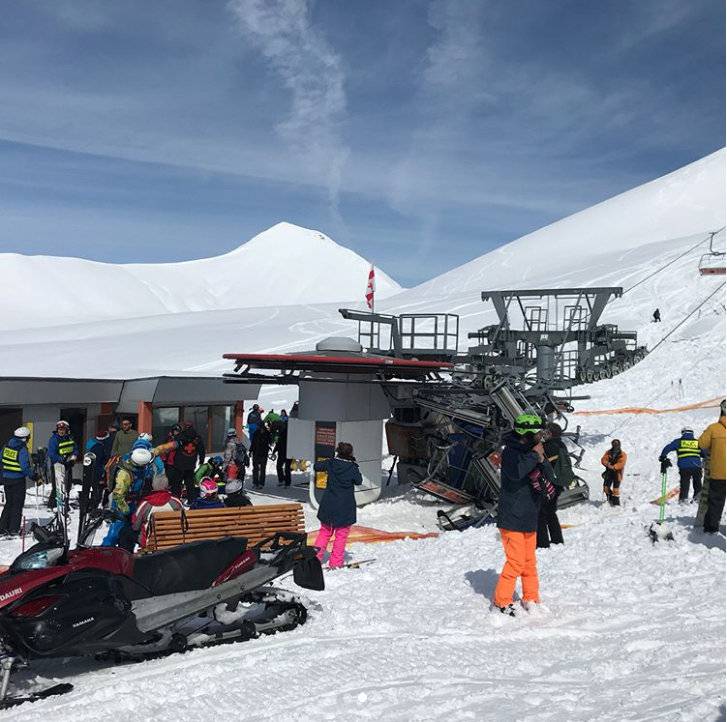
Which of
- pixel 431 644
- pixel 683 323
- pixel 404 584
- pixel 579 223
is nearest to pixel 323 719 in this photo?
pixel 431 644

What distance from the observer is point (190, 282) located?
379 ft

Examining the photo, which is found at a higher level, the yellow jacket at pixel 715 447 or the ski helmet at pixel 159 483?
the yellow jacket at pixel 715 447

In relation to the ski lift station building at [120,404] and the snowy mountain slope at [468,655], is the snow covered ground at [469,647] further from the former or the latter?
the ski lift station building at [120,404]

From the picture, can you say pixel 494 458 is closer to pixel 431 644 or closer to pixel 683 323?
pixel 431 644

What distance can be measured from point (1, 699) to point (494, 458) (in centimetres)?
897

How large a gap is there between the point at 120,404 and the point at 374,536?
25.3 ft

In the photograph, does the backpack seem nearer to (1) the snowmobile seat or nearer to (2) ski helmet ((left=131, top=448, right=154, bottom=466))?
(2) ski helmet ((left=131, top=448, right=154, bottom=466))

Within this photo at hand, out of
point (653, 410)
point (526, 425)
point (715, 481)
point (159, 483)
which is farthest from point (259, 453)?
point (653, 410)

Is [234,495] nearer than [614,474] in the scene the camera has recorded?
Yes

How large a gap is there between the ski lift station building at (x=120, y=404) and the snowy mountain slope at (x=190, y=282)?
63.8m

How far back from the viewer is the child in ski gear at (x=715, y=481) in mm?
7805

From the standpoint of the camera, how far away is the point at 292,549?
20.4 feet

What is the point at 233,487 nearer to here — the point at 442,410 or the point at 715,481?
the point at 715,481

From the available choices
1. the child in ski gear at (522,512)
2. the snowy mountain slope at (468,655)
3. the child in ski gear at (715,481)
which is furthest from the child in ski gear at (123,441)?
the child in ski gear at (715,481)
